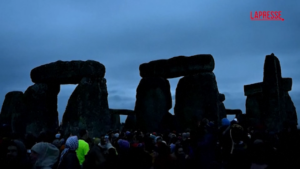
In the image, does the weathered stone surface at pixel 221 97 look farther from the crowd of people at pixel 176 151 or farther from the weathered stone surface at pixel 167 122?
the crowd of people at pixel 176 151

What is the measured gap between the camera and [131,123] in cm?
1911

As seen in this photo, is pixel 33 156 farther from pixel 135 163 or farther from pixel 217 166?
pixel 217 166

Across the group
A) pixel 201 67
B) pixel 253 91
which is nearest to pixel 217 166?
pixel 201 67

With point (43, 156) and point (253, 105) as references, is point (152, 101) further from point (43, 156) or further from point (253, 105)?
point (43, 156)

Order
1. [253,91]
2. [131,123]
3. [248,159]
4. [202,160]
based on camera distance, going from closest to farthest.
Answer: [248,159] → [202,160] → [131,123] → [253,91]

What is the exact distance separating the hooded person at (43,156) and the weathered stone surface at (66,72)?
9807mm

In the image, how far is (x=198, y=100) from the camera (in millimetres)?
15281

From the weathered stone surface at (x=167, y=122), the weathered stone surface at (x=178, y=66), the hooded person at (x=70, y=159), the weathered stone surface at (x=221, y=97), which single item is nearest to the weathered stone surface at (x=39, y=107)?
the weathered stone surface at (x=178, y=66)

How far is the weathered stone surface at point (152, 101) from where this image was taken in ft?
52.7

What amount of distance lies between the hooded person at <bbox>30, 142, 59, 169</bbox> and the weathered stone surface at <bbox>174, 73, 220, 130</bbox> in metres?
11.0

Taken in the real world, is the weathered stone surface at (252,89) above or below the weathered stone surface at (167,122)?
above

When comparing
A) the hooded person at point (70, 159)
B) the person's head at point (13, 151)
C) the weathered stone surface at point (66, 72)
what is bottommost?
the hooded person at point (70, 159)

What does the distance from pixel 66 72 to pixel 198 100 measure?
5.90 meters

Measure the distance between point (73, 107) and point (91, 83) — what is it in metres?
1.21
